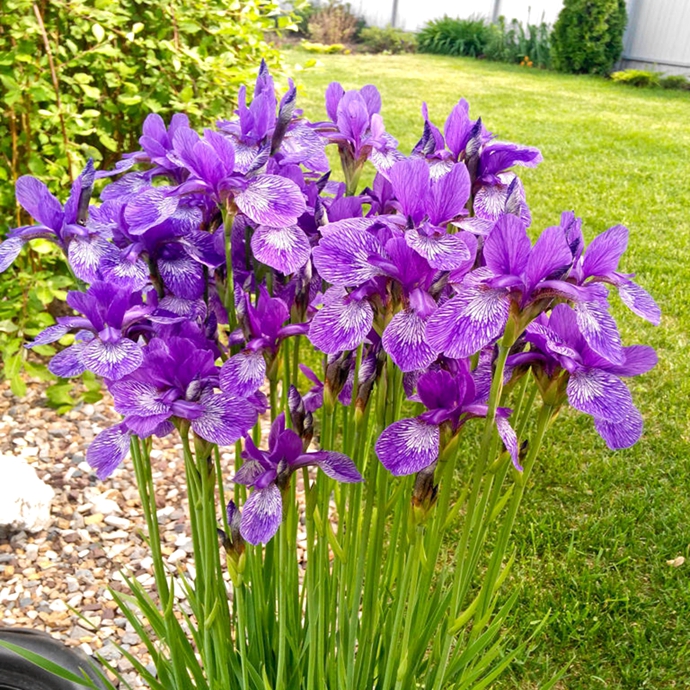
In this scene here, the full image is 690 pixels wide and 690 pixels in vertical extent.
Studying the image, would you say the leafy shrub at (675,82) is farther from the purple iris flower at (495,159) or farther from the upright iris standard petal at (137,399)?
the upright iris standard petal at (137,399)

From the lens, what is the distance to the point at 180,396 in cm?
104

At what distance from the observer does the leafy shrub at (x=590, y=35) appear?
12867 mm

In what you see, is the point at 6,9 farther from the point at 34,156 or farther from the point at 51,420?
the point at 51,420

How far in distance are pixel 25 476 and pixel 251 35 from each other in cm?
215

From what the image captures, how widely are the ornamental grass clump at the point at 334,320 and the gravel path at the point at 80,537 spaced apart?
1.00 m

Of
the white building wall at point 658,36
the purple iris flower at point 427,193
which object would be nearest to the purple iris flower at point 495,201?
the purple iris flower at point 427,193

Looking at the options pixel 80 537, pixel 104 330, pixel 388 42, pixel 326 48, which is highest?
pixel 104 330

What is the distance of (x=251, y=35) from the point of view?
11.1ft

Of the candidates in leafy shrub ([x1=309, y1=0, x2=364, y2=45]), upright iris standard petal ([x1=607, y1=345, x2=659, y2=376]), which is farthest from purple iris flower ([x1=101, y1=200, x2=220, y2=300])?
leafy shrub ([x1=309, y1=0, x2=364, y2=45])

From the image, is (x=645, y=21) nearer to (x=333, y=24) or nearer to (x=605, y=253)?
(x=333, y=24)

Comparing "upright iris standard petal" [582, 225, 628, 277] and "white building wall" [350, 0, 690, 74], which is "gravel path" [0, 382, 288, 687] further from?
"white building wall" [350, 0, 690, 74]

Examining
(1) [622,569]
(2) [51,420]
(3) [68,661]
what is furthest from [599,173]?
(3) [68,661]

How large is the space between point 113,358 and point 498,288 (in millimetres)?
506

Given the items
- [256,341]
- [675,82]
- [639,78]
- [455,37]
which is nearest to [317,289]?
[256,341]
